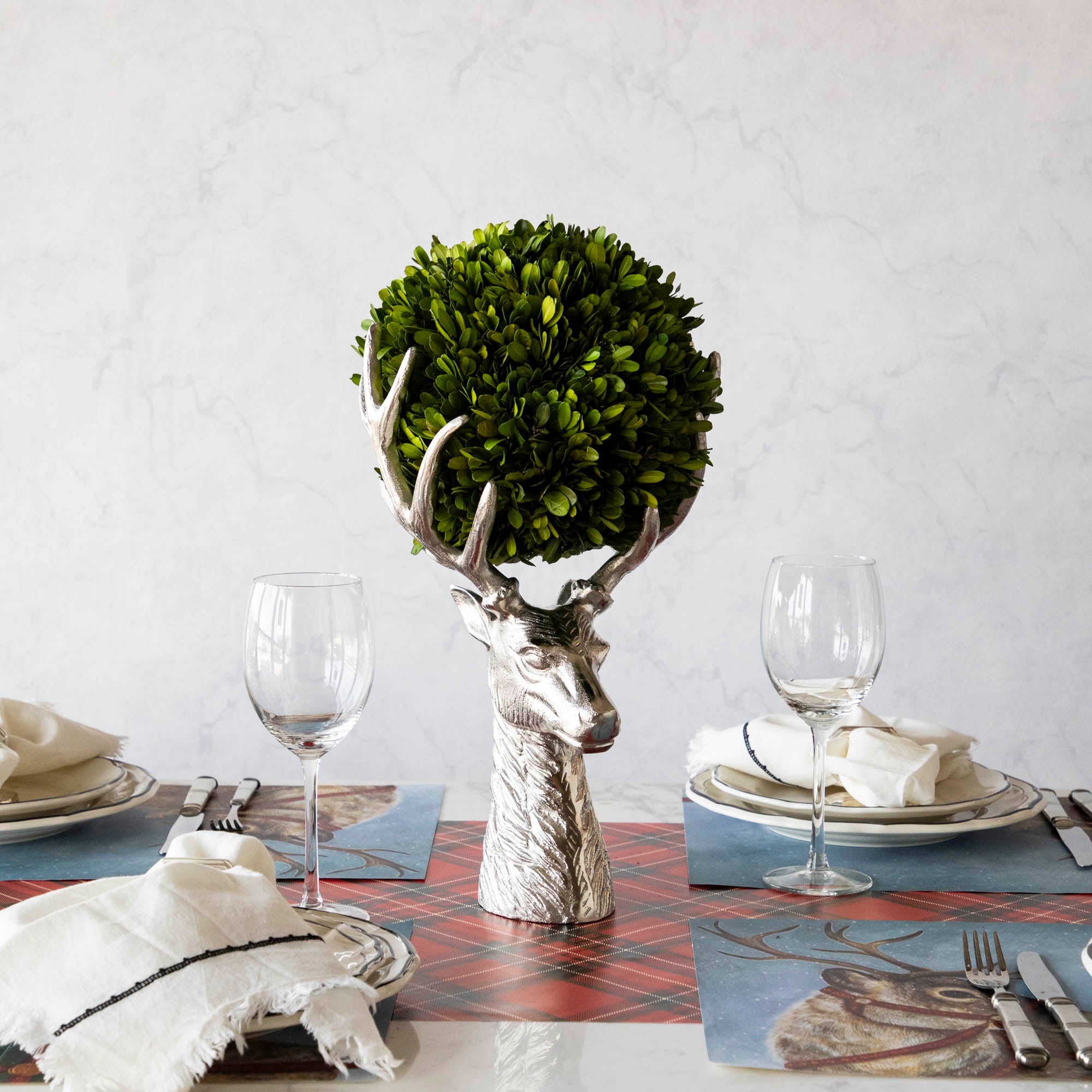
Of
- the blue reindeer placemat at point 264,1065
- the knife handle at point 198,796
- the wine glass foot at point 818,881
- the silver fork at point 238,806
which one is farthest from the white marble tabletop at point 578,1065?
the knife handle at point 198,796

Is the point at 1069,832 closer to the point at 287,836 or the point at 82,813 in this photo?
the point at 287,836

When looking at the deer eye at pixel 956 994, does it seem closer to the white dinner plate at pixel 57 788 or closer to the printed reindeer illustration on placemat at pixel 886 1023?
the printed reindeer illustration on placemat at pixel 886 1023

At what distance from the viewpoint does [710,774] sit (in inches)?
47.4

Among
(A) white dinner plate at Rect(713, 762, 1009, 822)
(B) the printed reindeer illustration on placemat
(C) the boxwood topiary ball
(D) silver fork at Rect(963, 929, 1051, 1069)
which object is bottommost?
(B) the printed reindeer illustration on placemat

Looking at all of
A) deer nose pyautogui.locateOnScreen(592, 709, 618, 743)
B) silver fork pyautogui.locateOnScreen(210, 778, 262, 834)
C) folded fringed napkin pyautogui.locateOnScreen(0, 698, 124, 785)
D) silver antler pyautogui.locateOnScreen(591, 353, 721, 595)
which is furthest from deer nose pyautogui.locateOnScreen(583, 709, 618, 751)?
folded fringed napkin pyautogui.locateOnScreen(0, 698, 124, 785)

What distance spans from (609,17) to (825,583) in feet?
5.93

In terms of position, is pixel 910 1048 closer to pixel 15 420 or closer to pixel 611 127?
pixel 611 127

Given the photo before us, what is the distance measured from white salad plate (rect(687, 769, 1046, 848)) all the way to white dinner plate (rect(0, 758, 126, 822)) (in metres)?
0.54

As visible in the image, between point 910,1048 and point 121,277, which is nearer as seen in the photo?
point 910,1048

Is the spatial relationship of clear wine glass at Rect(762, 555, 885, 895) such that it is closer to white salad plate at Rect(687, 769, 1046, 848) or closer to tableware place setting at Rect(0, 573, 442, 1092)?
white salad plate at Rect(687, 769, 1046, 848)

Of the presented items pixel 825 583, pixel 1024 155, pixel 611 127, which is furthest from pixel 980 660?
pixel 825 583

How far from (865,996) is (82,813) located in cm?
67

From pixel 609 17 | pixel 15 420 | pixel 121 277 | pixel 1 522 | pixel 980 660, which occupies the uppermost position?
pixel 609 17

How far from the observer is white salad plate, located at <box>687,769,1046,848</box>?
1.04 m
